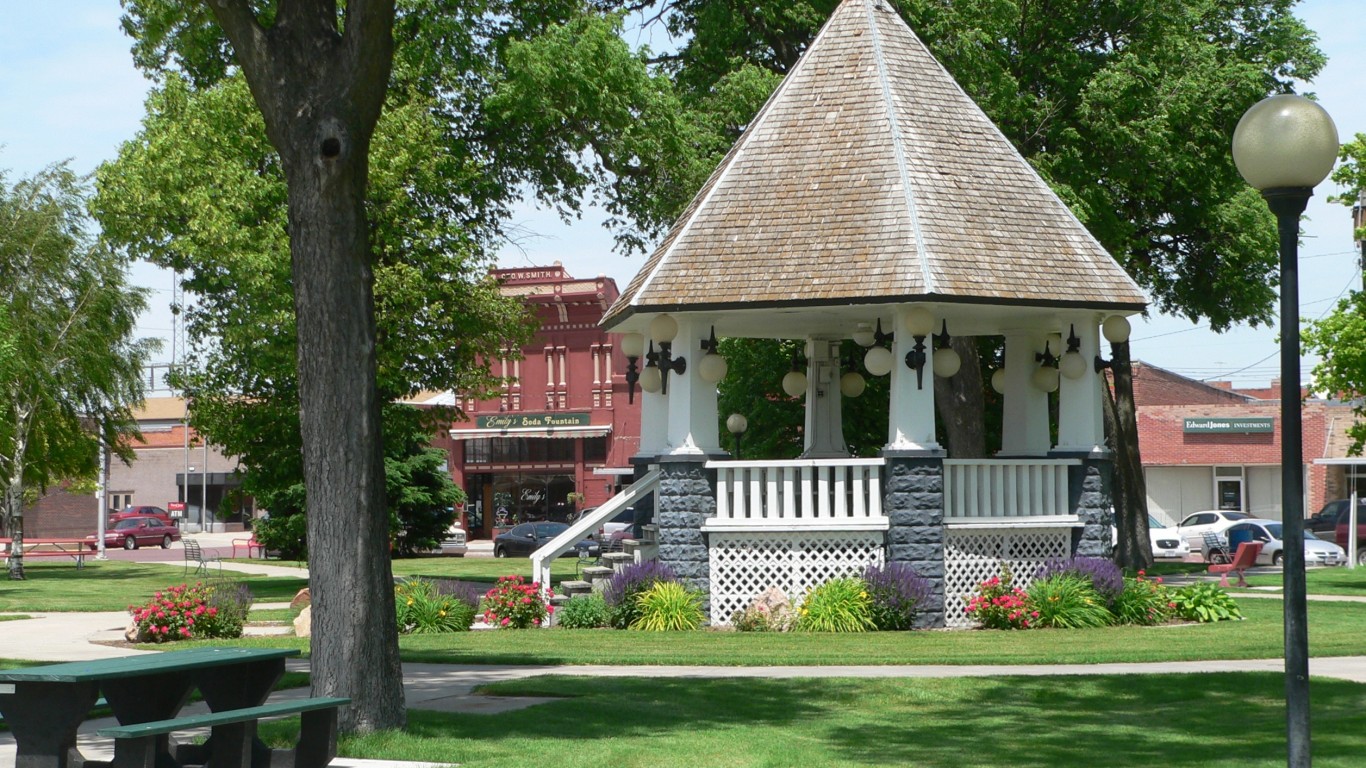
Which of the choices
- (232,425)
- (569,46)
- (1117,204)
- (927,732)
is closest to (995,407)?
(1117,204)

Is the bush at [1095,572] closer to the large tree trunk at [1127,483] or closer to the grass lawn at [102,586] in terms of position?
the large tree trunk at [1127,483]

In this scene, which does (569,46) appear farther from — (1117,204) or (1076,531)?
(1076,531)

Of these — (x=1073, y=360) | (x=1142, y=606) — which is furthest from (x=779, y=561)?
(x=1073, y=360)

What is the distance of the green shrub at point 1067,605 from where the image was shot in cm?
1988

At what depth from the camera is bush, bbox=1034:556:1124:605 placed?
20422mm

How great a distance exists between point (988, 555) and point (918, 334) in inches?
124

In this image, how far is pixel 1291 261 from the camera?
25.0 ft

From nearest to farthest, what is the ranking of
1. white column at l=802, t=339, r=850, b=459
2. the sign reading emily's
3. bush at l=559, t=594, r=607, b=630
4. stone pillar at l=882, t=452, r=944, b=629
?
1. stone pillar at l=882, t=452, r=944, b=629
2. bush at l=559, t=594, r=607, b=630
3. white column at l=802, t=339, r=850, b=459
4. the sign reading emily's

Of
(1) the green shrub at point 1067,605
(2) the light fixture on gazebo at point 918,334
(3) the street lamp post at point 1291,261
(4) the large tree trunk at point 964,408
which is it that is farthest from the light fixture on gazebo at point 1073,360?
(3) the street lamp post at point 1291,261

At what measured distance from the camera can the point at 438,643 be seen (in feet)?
59.8

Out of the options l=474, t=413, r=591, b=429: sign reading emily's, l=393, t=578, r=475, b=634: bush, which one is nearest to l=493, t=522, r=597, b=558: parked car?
l=474, t=413, r=591, b=429: sign reading emily's

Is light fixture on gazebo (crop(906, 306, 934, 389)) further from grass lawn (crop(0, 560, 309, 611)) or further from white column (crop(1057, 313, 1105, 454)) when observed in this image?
grass lawn (crop(0, 560, 309, 611))

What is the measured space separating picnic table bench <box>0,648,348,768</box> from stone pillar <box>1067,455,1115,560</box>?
14.1m

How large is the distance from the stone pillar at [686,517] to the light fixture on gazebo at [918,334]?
3006 millimetres
